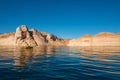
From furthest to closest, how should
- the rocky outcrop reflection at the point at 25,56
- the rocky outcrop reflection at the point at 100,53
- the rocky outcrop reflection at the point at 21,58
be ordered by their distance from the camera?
the rocky outcrop reflection at the point at 100,53 < the rocky outcrop reflection at the point at 25,56 < the rocky outcrop reflection at the point at 21,58

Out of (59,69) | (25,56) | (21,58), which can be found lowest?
(59,69)

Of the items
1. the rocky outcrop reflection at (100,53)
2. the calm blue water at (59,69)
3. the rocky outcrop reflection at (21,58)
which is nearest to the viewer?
the calm blue water at (59,69)

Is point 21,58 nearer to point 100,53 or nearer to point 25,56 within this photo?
point 25,56

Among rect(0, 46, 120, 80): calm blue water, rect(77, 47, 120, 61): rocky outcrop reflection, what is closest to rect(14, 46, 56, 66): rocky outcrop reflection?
rect(0, 46, 120, 80): calm blue water

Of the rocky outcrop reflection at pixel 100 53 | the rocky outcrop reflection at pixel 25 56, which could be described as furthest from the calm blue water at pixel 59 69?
the rocky outcrop reflection at pixel 100 53

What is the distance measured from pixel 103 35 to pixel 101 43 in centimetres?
860

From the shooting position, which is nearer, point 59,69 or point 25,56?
point 59,69

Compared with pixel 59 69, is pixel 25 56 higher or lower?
higher

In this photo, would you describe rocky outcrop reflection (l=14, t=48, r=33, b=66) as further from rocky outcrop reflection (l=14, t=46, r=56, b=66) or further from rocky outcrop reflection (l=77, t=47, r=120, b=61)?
rocky outcrop reflection (l=77, t=47, r=120, b=61)

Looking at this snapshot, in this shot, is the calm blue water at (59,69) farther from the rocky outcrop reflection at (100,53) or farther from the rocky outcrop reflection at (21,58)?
the rocky outcrop reflection at (100,53)

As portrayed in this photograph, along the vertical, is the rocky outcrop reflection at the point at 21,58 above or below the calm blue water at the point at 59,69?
above

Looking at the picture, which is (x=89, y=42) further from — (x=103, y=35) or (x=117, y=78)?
(x=117, y=78)

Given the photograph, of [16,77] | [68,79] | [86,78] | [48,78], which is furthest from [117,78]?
[16,77]

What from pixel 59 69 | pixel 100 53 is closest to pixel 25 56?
pixel 59 69
